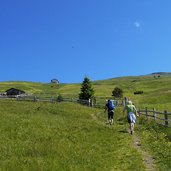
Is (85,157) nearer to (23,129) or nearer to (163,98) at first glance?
(23,129)

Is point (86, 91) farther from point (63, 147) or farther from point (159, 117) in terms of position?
point (63, 147)

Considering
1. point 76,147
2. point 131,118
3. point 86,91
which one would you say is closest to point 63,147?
point 76,147

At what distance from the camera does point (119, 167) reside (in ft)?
59.7

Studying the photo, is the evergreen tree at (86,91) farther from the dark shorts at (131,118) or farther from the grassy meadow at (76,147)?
the dark shorts at (131,118)

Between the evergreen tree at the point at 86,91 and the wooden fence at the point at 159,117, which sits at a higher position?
the evergreen tree at the point at 86,91

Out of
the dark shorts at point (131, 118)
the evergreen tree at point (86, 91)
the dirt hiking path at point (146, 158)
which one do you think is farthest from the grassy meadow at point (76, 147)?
the evergreen tree at point (86, 91)

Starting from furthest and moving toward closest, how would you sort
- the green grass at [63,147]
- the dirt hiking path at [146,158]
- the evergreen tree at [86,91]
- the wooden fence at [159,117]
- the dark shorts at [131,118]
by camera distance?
1. the evergreen tree at [86,91]
2. the wooden fence at [159,117]
3. the dark shorts at [131,118]
4. the dirt hiking path at [146,158]
5. the green grass at [63,147]

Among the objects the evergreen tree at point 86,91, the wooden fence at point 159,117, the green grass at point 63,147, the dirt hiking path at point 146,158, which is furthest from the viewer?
the evergreen tree at point 86,91

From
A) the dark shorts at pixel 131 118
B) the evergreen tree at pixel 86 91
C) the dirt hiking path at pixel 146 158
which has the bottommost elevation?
the dirt hiking path at pixel 146 158

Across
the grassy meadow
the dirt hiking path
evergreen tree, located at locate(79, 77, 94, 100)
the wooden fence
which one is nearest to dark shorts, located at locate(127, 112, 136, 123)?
the grassy meadow

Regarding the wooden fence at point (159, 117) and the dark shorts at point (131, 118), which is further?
the wooden fence at point (159, 117)

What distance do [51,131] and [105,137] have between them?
334cm

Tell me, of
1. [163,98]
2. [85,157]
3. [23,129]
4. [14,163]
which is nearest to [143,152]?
[85,157]

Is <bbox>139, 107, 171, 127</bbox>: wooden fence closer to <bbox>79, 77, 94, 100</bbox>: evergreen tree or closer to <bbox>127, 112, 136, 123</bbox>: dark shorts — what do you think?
<bbox>127, 112, 136, 123</bbox>: dark shorts
